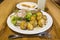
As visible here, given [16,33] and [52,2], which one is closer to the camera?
[16,33]

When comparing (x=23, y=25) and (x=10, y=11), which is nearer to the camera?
(x=23, y=25)

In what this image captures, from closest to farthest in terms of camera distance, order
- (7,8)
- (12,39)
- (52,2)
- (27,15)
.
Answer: (12,39) < (27,15) < (7,8) < (52,2)

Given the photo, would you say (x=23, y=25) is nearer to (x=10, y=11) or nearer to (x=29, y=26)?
(x=29, y=26)

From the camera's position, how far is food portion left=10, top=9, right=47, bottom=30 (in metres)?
0.79

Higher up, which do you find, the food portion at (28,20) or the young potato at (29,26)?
the food portion at (28,20)

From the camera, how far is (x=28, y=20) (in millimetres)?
836

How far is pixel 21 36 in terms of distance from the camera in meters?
0.76

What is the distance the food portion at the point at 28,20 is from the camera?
2.60 feet

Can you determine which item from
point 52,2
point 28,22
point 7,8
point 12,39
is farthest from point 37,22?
point 52,2

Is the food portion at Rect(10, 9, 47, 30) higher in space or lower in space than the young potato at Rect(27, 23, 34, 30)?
higher

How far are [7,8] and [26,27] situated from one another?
0.33m

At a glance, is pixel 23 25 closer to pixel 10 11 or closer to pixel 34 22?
pixel 34 22

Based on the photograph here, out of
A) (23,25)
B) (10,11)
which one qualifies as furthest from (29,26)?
(10,11)

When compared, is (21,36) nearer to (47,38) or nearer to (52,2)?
(47,38)
